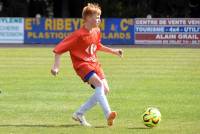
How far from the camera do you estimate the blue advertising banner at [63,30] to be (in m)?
42.7

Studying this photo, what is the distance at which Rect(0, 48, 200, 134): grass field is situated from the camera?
406 inches

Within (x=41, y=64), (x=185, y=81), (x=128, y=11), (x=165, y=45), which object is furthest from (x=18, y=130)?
(x=128, y=11)

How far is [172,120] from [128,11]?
1875 inches

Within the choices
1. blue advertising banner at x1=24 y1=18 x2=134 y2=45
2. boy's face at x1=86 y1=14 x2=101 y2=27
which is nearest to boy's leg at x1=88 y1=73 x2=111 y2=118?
boy's face at x1=86 y1=14 x2=101 y2=27

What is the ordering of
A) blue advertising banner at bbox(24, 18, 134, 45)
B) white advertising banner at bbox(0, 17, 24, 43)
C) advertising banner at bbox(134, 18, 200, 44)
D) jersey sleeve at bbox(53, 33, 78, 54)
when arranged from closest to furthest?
1. jersey sleeve at bbox(53, 33, 78, 54)
2. advertising banner at bbox(134, 18, 200, 44)
3. blue advertising banner at bbox(24, 18, 134, 45)
4. white advertising banner at bbox(0, 17, 24, 43)

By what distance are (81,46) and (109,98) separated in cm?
422

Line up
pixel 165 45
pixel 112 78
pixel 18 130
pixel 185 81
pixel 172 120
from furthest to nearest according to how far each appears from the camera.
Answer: pixel 165 45
pixel 112 78
pixel 185 81
pixel 172 120
pixel 18 130

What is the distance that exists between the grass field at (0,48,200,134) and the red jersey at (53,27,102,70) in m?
1.05

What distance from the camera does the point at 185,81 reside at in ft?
59.2

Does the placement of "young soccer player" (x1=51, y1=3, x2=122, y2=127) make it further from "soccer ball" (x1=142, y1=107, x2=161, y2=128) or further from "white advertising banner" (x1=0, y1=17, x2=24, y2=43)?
"white advertising banner" (x1=0, y1=17, x2=24, y2=43)

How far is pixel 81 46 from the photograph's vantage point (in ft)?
33.9

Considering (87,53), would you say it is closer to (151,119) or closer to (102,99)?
(102,99)

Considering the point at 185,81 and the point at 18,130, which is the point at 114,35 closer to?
the point at 185,81

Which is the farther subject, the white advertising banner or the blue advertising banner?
the white advertising banner
